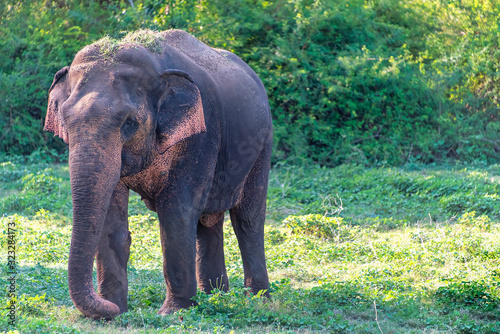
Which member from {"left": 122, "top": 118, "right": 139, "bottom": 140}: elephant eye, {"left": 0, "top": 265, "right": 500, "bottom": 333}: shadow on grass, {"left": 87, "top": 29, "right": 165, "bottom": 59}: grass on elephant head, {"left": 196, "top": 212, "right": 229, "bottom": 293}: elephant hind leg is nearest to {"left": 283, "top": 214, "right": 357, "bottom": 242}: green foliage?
{"left": 0, "top": 265, "right": 500, "bottom": 333}: shadow on grass

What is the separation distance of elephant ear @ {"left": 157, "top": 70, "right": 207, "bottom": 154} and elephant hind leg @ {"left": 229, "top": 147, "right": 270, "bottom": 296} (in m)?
1.62

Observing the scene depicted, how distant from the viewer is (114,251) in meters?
5.58

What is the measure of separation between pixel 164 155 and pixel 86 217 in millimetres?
1079

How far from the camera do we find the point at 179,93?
552 cm

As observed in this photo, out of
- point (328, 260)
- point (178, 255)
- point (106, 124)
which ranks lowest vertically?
point (328, 260)

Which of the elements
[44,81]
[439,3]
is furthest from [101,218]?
[439,3]

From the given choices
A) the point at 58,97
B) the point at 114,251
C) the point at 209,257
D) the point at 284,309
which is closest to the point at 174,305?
the point at 114,251

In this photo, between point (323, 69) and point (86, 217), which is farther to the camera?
point (323, 69)

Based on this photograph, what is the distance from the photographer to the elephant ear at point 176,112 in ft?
18.0

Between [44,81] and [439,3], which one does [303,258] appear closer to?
[44,81]

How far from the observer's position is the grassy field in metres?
5.77

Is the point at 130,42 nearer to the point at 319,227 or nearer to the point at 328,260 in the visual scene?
the point at 328,260

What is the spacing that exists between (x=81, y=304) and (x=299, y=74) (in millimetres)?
10790

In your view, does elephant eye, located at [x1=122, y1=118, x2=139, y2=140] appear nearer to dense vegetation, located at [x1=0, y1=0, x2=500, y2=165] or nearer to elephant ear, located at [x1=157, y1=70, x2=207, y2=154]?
elephant ear, located at [x1=157, y1=70, x2=207, y2=154]
